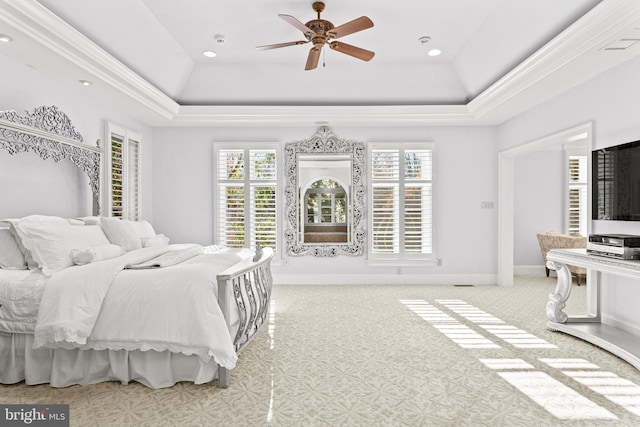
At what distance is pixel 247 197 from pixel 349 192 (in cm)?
175

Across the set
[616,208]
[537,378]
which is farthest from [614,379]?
[616,208]

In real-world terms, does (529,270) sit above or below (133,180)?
below

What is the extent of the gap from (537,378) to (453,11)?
3.66m

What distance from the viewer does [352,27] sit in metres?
3.12

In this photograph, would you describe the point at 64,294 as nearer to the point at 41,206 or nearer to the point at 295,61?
the point at 41,206

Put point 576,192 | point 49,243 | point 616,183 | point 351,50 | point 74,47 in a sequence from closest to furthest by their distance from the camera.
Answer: point 49,243
point 74,47
point 616,183
point 351,50
point 576,192

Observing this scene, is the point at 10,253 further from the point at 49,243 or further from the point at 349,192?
the point at 349,192

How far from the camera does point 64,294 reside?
232cm

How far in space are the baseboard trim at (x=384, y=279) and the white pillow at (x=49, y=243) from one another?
11.2 feet

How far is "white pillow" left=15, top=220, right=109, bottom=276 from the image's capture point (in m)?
2.64

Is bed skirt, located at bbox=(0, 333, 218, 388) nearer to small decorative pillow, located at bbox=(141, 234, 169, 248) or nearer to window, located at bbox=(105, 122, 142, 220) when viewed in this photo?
small decorative pillow, located at bbox=(141, 234, 169, 248)

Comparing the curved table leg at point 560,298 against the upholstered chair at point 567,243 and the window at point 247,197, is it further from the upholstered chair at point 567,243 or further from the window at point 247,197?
the window at point 247,197

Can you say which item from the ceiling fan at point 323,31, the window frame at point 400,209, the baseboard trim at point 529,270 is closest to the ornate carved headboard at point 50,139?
the ceiling fan at point 323,31

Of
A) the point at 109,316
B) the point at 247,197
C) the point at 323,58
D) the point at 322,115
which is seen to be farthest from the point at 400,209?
the point at 109,316
